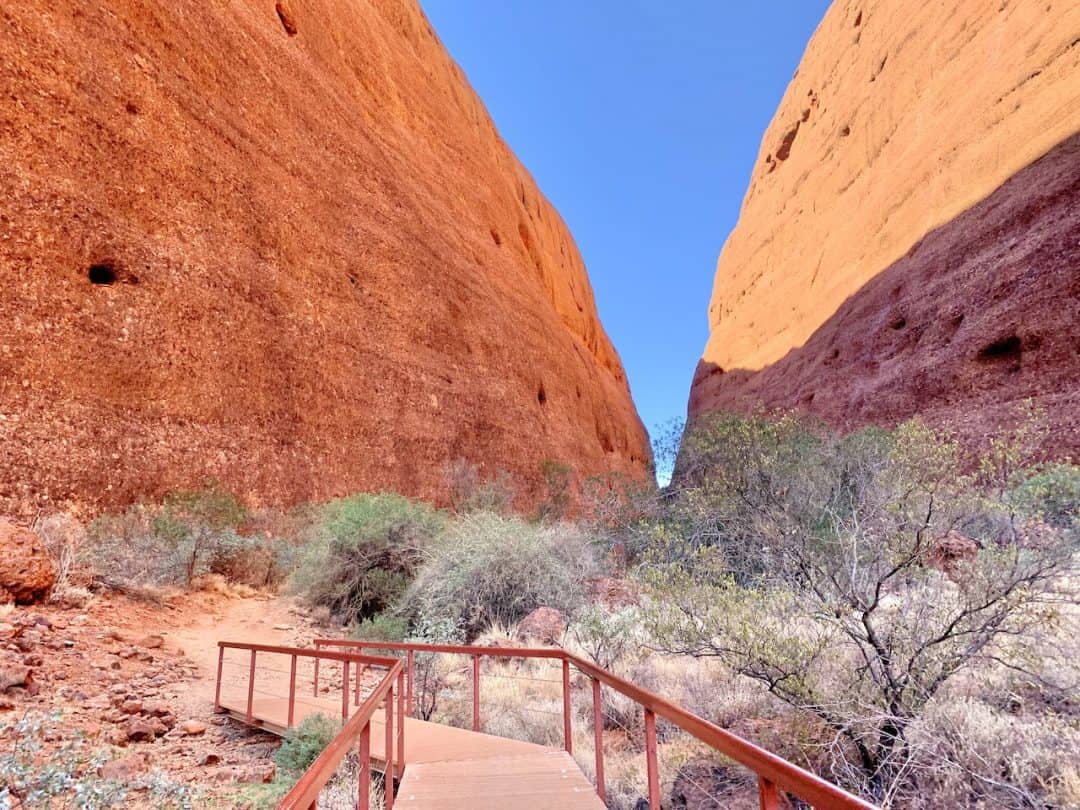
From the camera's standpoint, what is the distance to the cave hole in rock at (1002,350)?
572 inches

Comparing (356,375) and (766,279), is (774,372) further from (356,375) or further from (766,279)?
(356,375)

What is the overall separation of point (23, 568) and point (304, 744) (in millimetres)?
4249

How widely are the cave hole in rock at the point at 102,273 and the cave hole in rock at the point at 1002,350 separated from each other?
19.5m

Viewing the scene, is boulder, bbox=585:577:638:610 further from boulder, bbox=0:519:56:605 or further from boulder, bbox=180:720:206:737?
boulder, bbox=0:519:56:605

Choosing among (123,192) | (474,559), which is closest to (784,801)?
(474,559)

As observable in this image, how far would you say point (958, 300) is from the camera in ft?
55.0

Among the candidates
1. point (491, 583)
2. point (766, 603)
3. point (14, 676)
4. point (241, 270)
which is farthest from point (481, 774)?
point (241, 270)

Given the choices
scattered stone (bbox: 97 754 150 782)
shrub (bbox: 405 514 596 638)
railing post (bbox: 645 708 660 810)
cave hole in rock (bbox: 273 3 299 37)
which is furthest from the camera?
cave hole in rock (bbox: 273 3 299 37)

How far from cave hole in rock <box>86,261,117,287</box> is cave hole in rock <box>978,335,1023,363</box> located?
1946 cm

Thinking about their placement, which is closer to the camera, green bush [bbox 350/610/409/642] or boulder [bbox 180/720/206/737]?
boulder [bbox 180/720/206/737]

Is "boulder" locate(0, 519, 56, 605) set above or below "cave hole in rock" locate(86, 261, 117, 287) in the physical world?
below

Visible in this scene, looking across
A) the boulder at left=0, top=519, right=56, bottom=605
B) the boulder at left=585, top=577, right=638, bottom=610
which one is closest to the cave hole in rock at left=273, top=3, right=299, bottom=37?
the boulder at left=0, top=519, right=56, bottom=605

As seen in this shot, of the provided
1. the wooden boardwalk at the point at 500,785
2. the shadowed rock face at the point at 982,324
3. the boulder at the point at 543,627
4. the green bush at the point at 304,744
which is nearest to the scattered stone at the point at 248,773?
the green bush at the point at 304,744

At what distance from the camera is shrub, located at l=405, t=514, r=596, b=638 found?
8414 millimetres
